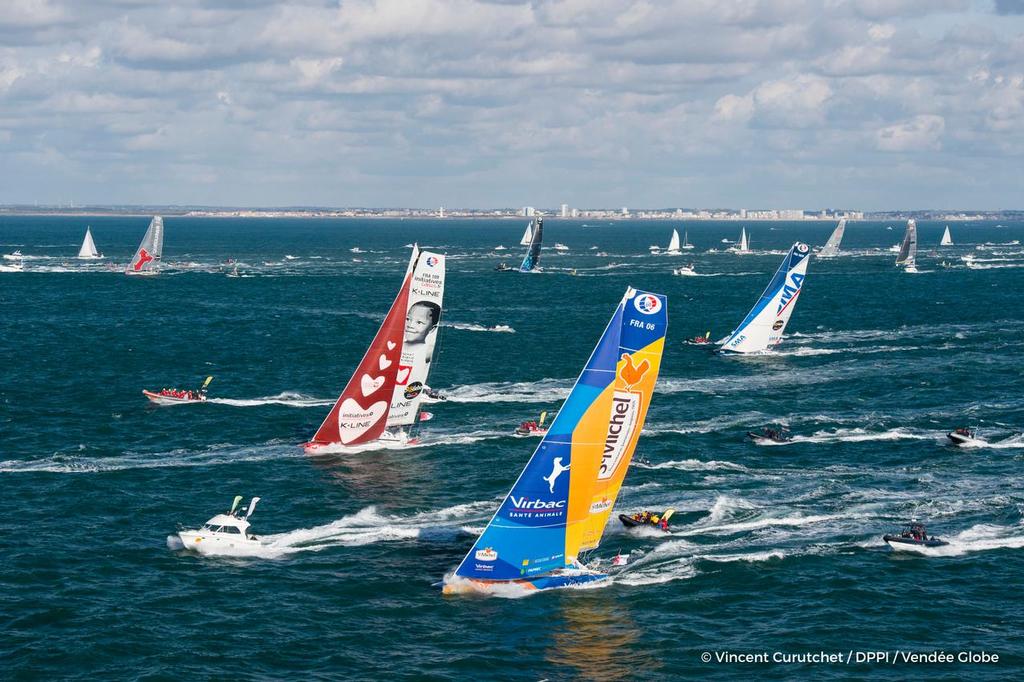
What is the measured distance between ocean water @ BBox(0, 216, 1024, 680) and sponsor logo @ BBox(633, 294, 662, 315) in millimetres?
12536

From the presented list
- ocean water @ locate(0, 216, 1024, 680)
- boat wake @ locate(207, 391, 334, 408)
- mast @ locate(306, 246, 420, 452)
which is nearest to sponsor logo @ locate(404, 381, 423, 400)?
mast @ locate(306, 246, 420, 452)

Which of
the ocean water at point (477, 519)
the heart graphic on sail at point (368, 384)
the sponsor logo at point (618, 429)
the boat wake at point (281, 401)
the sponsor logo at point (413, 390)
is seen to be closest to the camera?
the ocean water at point (477, 519)

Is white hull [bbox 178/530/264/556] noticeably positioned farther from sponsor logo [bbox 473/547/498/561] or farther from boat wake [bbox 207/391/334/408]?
boat wake [bbox 207/391/334/408]

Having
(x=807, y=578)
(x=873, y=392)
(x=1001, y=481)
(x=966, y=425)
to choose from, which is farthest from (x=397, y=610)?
(x=873, y=392)

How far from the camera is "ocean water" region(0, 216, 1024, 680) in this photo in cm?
4734

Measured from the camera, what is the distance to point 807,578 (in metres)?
55.4

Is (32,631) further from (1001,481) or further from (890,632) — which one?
(1001,481)

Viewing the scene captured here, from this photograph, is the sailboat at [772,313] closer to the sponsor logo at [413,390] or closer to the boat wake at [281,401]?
the boat wake at [281,401]

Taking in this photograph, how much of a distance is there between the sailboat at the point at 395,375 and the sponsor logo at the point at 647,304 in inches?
1119

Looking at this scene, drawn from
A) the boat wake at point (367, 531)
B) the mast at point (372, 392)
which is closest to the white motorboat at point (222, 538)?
the boat wake at point (367, 531)

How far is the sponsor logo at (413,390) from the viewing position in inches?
3199

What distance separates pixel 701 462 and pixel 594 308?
9418 cm

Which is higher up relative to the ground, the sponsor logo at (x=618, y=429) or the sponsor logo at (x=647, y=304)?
the sponsor logo at (x=647, y=304)

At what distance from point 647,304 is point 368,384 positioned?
104 ft
